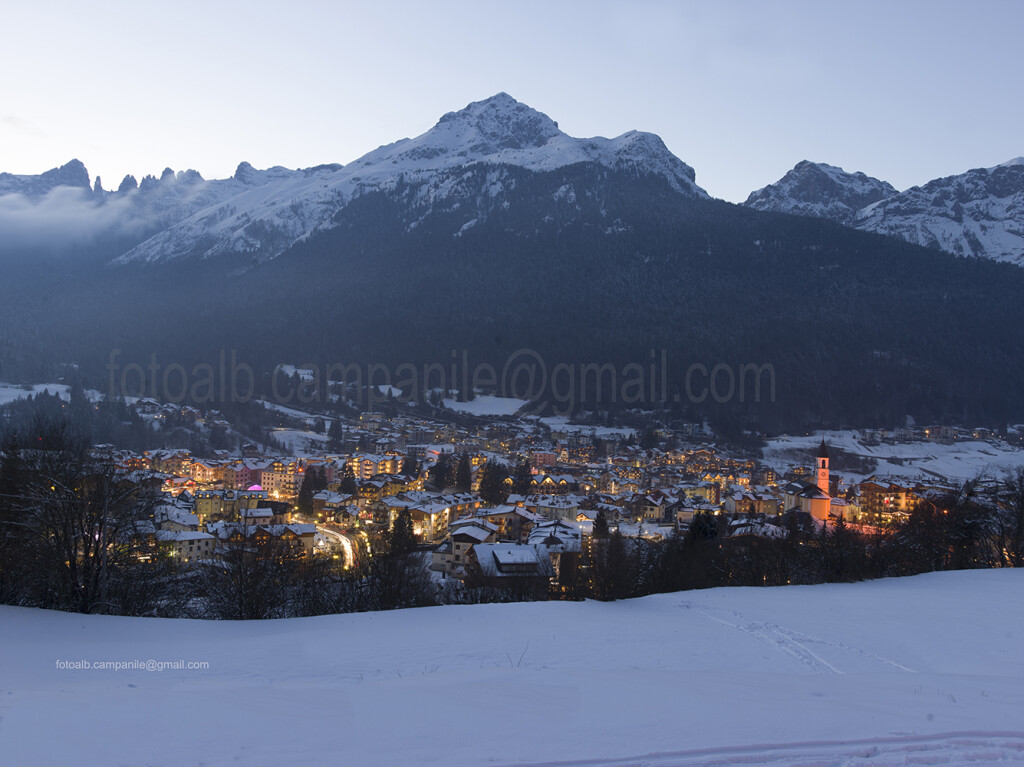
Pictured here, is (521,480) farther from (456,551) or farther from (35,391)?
(35,391)

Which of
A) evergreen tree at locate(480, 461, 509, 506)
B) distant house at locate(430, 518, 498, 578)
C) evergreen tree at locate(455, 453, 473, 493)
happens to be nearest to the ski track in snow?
distant house at locate(430, 518, 498, 578)

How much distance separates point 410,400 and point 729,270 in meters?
89.0

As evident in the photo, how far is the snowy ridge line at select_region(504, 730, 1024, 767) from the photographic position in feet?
16.2

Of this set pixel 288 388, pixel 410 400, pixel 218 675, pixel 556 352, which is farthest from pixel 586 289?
pixel 218 675

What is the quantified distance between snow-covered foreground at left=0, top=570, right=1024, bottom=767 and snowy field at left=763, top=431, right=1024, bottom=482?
236 feet

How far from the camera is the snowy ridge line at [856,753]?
4949 mm

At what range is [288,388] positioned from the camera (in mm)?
128625

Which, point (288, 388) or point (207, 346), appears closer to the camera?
point (288, 388)

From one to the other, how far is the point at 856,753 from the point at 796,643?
6111 mm

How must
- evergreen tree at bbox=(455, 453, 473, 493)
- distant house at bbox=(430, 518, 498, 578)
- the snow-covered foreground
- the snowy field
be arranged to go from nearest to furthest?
1. the snow-covered foreground
2. distant house at bbox=(430, 518, 498, 578)
3. evergreen tree at bbox=(455, 453, 473, 493)
4. the snowy field

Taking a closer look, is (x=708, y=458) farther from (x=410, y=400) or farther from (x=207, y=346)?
(x=207, y=346)

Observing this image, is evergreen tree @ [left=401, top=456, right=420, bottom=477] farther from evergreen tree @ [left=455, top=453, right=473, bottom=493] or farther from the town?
evergreen tree @ [left=455, top=453, right=473, bottom=493]

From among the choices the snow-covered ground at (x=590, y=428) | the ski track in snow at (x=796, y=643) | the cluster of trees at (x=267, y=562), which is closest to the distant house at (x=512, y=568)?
the cluster of trees at (x=267, y=562)

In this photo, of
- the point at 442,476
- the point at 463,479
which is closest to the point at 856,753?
the point at 463,479
